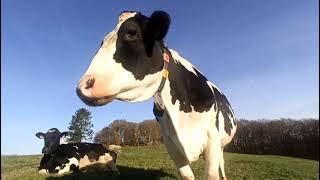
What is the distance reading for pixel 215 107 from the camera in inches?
217

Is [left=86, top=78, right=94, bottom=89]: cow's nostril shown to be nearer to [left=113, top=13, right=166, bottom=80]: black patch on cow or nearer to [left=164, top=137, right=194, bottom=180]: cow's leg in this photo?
[left=113, top=13, right=166, bottom=80]: black patch on cow

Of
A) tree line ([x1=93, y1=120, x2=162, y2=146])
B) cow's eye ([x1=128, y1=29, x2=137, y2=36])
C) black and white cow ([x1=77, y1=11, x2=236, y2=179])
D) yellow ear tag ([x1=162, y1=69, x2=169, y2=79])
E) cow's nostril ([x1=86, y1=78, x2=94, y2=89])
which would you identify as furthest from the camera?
tree line ([x1=93, y1=120, x2=162, y2=146])

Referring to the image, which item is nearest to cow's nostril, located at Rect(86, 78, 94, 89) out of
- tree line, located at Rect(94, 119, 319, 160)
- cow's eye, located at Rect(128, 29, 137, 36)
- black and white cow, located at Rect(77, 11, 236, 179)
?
black and white cow, located at Rect(77, 11, 236, 179)

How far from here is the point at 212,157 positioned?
203 inches

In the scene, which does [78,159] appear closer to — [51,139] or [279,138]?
[51,139]

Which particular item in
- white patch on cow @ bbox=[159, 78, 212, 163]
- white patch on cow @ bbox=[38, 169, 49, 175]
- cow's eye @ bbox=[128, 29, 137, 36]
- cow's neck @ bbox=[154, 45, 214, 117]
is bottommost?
white patch on cow @ bbox=[38, 169, 49, 175]

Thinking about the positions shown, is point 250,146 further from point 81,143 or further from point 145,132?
point 81,143

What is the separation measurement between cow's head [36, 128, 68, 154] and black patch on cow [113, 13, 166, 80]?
11.9 m

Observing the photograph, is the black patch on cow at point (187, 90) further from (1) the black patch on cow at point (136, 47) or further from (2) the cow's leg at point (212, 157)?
(1) the black patch on cow at point (136, 47)

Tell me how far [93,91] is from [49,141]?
42.8 ft

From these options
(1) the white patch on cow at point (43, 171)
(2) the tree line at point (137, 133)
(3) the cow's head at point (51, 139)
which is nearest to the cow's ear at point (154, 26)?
(1) the white patch on cow at point (43, 171)

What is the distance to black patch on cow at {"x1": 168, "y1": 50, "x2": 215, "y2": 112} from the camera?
5.02 meters

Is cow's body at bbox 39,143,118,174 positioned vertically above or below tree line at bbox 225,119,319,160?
below

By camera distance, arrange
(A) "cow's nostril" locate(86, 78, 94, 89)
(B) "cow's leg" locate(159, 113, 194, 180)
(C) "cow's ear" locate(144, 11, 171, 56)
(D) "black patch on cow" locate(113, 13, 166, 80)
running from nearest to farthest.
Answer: (A) "cow's nostril" locate(86, 78, 94, 89)
(D) "black patch on cow" locate(113, 13, 166, 80)
(C) "cow's ear" locate(144, 11, 171, 56)
(B) "cow's leg" locate(159, 113, 194, 180)
